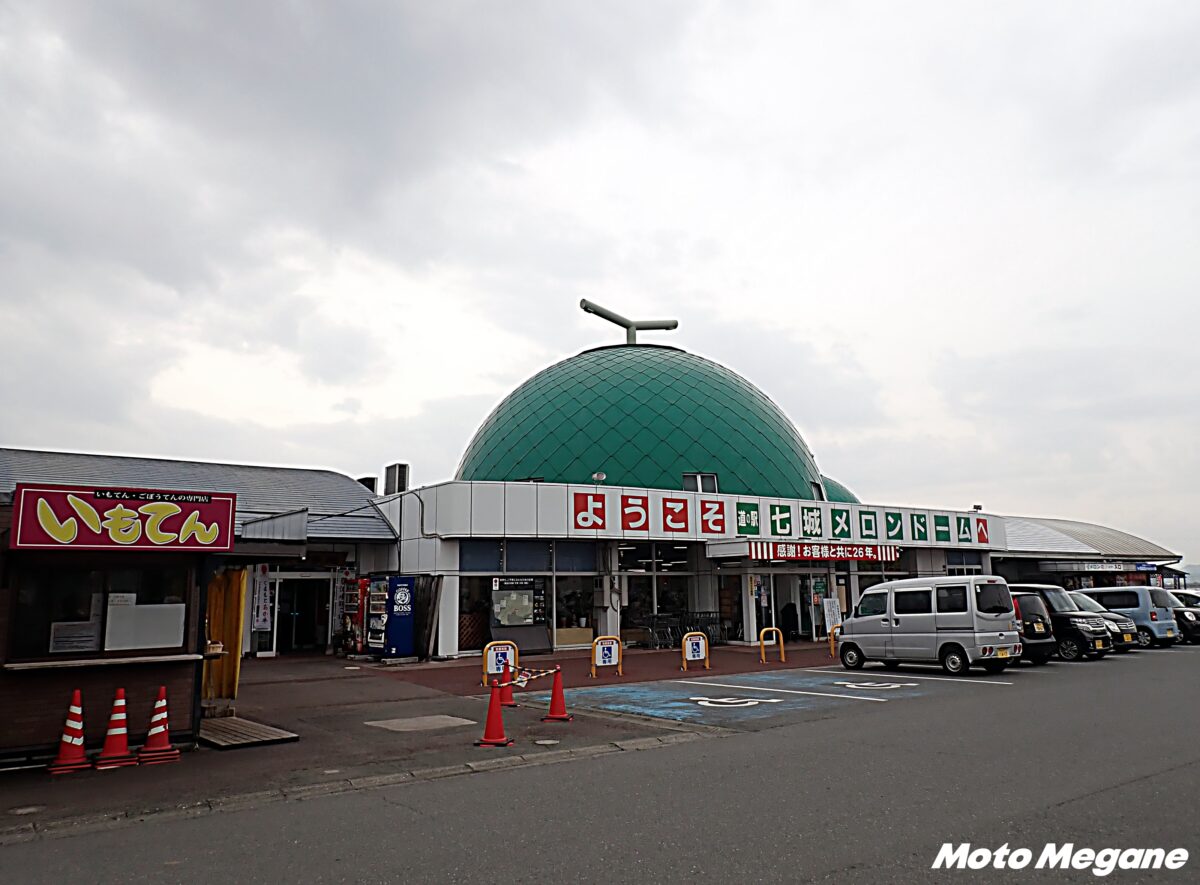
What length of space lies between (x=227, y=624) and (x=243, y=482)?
1790cm

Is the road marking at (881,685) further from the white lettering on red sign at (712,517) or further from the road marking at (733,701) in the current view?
the white lettering on red sign at (712,517)

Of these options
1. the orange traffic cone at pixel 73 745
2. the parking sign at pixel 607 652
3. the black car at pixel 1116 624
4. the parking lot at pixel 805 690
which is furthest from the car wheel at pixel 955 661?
the orange traffic cone at pixel 73 745

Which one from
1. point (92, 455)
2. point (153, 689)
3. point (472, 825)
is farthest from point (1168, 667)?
point (92, 455)

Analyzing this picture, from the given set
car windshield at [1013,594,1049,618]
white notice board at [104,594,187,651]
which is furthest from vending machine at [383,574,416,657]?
car windshield at [1013,594,1049,618]

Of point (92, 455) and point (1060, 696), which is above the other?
point (92, 455)

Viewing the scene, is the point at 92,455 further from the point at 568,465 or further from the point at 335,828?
the point at 335,828

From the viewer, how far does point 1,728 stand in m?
9.32

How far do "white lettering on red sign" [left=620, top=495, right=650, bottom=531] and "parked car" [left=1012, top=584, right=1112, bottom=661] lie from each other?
32.5 feet

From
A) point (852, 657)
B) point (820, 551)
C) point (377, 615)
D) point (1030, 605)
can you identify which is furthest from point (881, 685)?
point (377, 615)

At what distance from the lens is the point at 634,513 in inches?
1011

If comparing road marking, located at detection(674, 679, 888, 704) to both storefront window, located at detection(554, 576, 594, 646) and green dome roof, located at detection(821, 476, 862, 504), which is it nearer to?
storefront window, located at detection(554, 576, 594, 646)

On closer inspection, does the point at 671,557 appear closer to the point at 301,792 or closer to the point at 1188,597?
the point at 1188,597

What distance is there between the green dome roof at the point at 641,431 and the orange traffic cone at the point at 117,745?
Answer: 21428 mm

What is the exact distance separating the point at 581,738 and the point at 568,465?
67.9ft
